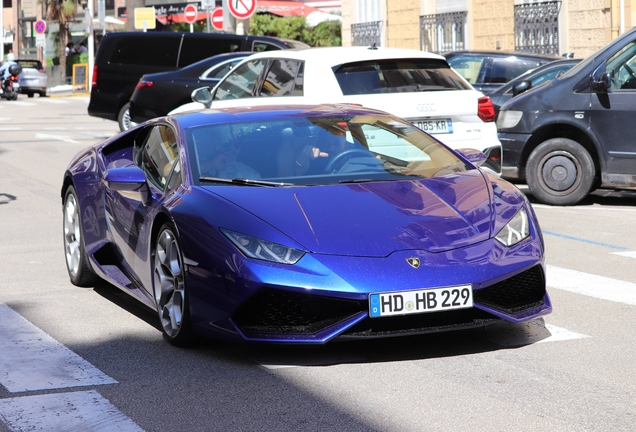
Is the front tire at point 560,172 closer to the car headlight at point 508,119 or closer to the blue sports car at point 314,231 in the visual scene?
the car headlight at point 508,119

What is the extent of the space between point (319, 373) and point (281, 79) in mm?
7026

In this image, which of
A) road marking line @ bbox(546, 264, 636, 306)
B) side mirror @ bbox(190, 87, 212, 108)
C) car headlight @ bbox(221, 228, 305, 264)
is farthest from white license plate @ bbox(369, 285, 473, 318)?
side mirror @ bbox(190, 87, 212, 108)

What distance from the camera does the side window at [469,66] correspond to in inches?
658

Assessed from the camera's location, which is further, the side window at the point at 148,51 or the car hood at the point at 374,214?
the side window at the point at 148,51

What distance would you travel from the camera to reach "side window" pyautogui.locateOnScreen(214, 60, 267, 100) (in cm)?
1270

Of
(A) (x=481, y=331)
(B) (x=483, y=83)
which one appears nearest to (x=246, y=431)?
(A) (x=481, y=331)

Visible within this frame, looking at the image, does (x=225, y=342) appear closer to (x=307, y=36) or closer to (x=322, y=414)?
(x=322, y=414)

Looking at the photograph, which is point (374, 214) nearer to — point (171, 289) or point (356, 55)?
point (171, 289)

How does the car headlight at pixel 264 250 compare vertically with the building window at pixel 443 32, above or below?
below

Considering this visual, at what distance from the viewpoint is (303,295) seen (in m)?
5.20

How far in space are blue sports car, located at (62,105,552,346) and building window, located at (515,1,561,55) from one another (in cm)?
1974

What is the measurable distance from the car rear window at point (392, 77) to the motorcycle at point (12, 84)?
32.2 m

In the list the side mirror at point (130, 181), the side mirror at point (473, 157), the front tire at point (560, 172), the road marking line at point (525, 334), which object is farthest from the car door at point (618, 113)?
the side mirror at point (130, 181)

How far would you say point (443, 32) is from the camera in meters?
30.4
